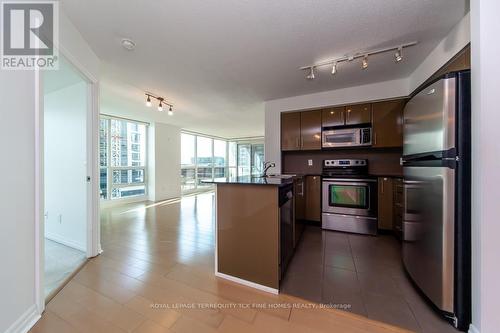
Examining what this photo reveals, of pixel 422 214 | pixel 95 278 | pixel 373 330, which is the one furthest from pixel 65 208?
pixel 422 214

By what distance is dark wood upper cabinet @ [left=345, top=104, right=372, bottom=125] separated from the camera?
3.25 m

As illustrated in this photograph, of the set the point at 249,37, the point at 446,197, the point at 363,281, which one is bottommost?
the point at 363,281

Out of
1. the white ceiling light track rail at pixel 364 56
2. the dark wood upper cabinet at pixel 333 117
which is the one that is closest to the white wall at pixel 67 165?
the white ceiling light track rail at pixel 364 56

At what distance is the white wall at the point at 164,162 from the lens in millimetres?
5953

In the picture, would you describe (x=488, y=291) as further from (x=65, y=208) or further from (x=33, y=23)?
(x=65, y=208)

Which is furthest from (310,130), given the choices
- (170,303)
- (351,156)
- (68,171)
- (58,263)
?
(58,263)

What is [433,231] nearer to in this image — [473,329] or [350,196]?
[473,329]

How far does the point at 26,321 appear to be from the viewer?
1.31 meters

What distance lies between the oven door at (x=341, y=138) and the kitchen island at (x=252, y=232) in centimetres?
201

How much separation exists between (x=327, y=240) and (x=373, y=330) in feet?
5.38

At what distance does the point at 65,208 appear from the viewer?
267cm

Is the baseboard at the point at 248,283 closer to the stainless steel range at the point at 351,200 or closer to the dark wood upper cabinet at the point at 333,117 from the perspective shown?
the stainless steel range at the point at 351,200

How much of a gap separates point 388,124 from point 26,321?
465 centimetres

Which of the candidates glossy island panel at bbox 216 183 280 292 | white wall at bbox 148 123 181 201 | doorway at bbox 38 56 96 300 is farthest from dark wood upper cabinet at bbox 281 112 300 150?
white wall at bbox 148 123 181 201
